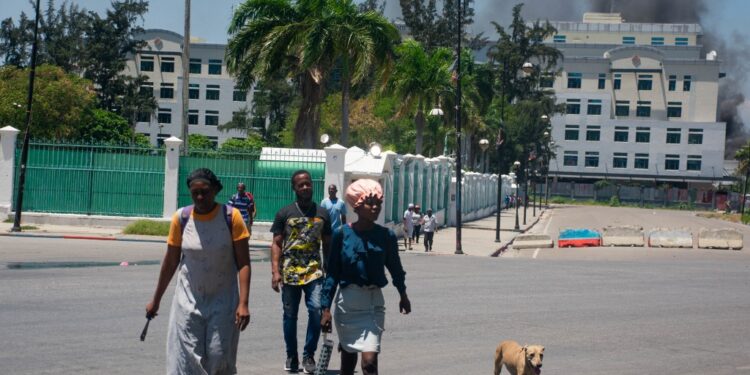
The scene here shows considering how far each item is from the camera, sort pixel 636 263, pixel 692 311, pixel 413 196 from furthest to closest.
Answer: pixel 413 196
pixel 636 263
pixel 692 311

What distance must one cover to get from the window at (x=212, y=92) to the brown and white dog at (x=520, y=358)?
88.7 meters

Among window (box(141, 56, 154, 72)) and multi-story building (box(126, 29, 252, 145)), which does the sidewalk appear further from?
window (box(141, 56, 154, 72))

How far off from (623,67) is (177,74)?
177 ft

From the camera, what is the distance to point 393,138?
76.9 m

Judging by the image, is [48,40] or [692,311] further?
[48,40]

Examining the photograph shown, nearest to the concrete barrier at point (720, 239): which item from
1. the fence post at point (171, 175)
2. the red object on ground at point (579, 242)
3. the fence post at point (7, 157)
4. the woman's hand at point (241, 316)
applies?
the red object on ground at point (579, 242)

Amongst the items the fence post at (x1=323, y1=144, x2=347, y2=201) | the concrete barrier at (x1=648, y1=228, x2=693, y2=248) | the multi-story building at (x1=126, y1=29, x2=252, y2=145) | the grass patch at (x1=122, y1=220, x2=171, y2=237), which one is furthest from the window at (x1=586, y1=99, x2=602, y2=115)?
the grass patch at (x1=122, y1=220, x2=171, y2=237)

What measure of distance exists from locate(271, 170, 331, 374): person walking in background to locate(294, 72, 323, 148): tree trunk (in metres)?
31.2

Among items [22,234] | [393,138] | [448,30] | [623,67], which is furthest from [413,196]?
[623,67]

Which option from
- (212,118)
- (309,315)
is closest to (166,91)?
(212,118)

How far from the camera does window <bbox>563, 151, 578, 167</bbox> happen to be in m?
124

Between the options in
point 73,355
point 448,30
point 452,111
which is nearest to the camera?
point 73,355

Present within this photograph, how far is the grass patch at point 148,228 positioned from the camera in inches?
1275

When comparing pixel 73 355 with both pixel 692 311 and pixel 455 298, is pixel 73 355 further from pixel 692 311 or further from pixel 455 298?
pixel 692 311
